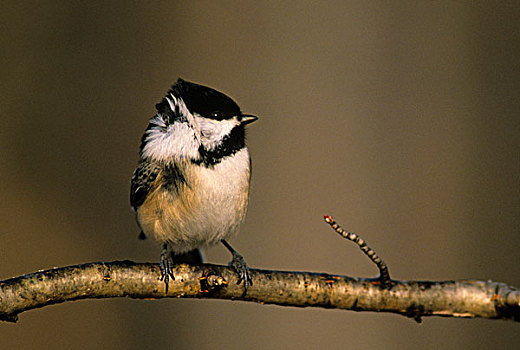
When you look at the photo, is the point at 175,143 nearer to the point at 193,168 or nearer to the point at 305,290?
the point at 193,168

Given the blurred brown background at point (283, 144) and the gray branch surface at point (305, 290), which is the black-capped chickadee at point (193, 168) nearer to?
the gray branch surface at point (305, 290)

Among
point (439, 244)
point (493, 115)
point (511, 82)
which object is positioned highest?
point (511, 82)

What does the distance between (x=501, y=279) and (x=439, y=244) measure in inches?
10.3

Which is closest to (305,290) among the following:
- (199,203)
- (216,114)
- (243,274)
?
(243,274)

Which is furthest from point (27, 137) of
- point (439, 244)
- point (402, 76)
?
point (439, 244)

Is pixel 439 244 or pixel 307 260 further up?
pixel 439 244

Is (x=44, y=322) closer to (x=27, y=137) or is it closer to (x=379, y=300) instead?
(x=27, y=137)

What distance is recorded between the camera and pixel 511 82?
2096 millimetres

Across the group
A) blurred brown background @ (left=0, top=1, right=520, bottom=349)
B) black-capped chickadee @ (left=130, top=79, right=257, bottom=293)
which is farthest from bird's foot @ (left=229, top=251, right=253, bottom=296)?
blurred brown background @ (left=0, top=1, right=520, bottom=349)

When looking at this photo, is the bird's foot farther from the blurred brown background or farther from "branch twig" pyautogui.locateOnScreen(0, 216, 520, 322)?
the blurred brown background

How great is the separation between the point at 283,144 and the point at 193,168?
2.83ft

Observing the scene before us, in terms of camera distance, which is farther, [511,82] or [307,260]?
[511,82]

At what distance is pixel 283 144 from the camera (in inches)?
79.2

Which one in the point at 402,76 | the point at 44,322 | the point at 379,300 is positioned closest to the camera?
the point at 379,300
